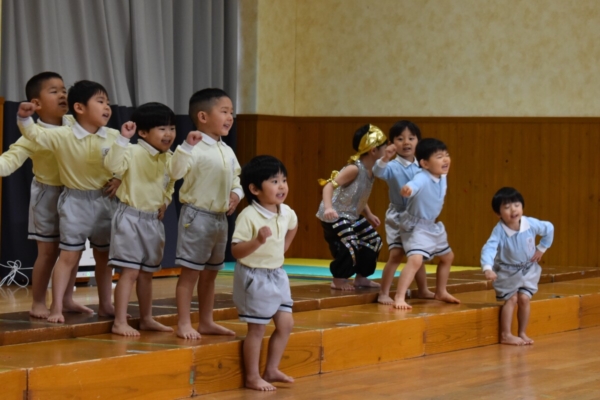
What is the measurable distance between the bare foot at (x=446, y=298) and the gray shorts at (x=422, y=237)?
0.27 metres

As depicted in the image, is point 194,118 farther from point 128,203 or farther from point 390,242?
point 390,242

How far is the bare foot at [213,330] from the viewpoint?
439 centimetres

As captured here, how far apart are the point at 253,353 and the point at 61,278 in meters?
0.96

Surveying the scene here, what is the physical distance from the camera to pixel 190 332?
4258 millimetres

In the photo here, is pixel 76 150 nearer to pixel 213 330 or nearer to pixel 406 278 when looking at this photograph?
pixel 213 330

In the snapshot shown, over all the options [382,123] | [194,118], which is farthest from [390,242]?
[382,123]

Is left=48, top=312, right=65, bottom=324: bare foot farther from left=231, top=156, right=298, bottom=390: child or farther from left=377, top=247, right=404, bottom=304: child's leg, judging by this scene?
left=377, top=247, right=404, bottom=304: child's leg

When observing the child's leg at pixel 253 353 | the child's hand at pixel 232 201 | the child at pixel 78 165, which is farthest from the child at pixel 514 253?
the child at pixel 78 165

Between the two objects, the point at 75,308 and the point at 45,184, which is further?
the point at 75,308

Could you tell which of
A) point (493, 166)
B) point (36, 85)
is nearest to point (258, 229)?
point (36, 85)

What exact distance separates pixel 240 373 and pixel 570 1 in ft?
19.0

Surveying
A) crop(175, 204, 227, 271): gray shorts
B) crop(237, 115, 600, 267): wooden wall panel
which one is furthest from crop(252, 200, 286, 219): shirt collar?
crop(237, 115, 600, 267): wooden wall panel

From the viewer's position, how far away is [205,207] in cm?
438

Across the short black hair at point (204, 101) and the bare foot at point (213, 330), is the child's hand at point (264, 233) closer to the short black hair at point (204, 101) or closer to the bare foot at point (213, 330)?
the bare foot at point (213, 330)
